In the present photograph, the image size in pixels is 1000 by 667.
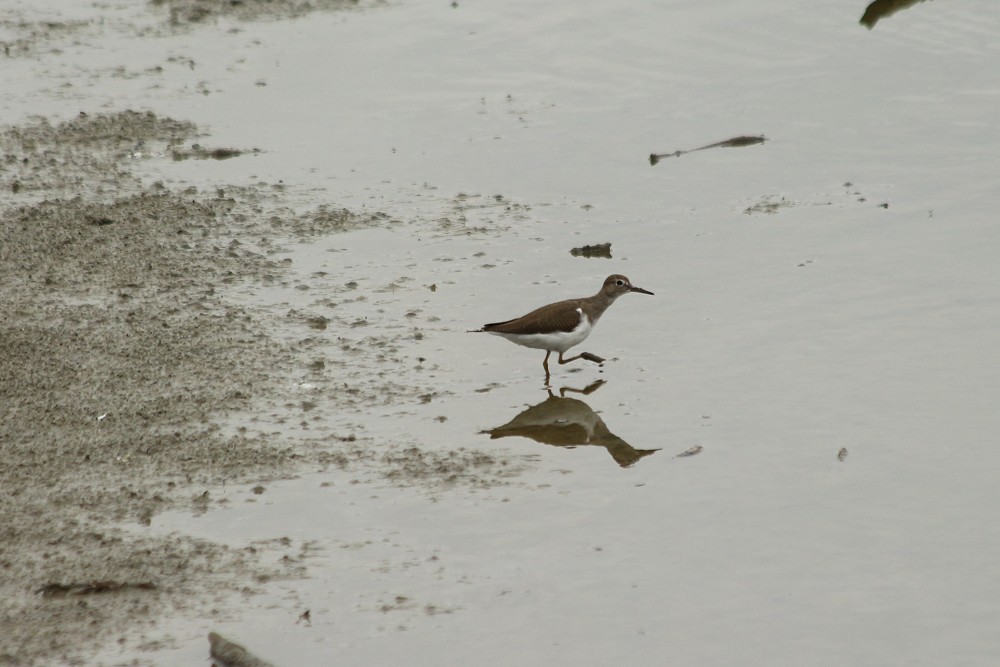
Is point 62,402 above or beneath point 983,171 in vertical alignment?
beneath

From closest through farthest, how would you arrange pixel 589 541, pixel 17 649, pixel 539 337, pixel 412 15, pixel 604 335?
pixel 17 649, pixel 589 541, pixel 539 337, pixel 604 335, pixel 412 15

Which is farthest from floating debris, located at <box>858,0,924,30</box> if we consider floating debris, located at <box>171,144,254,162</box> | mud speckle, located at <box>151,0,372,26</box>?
floating debris, located at <box>171,144,254,162</box>

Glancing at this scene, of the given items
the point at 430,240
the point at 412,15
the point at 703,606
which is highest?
the point at 412,15

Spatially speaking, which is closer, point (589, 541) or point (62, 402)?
point (589, 541)

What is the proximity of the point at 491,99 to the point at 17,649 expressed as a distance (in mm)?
10169

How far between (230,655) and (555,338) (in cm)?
422

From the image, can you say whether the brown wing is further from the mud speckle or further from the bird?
the mud speckle

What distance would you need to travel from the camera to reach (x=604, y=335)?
1091 cm

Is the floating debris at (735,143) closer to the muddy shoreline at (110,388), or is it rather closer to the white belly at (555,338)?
the white belly at (555,338)

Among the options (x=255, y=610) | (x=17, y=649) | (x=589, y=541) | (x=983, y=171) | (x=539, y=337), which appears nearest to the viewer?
(x=17, y=649)

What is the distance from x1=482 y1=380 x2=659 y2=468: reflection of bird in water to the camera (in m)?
8.78

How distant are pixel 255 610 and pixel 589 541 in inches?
78.0

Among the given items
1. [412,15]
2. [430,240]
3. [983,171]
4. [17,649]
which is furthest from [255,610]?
[412,15]

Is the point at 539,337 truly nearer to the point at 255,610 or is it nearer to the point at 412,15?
the point at 255,610
